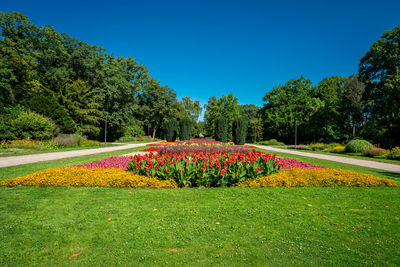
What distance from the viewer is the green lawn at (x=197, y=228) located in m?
2.13

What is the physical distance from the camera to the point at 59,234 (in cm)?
259

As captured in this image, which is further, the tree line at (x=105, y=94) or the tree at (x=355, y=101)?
the tree at (x=355, y=101)

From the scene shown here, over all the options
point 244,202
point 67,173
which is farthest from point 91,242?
point 67,173

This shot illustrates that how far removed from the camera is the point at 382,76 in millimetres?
22625

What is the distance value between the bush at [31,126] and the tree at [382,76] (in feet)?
102

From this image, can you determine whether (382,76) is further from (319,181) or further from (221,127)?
(319,181)

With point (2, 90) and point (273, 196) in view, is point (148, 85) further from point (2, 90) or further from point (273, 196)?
point (273, 196)

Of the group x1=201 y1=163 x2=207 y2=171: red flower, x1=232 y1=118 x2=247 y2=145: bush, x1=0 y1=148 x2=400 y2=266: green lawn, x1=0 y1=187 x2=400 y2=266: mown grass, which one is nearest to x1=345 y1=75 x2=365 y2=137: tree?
x1=232 y1=118 x2=247 y2=145: bush

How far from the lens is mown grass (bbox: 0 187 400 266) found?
6.99 ft

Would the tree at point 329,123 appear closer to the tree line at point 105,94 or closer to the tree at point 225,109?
the tree line at point 105,94

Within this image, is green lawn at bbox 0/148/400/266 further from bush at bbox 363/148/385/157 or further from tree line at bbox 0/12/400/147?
tree line at bbox 0/12/400/147

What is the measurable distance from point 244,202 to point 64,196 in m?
3.97

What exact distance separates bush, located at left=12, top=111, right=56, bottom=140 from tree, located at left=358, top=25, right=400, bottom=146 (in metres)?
31.0

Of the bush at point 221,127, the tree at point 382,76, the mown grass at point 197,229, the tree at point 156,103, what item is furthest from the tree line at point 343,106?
the mown grass at point 197,229
